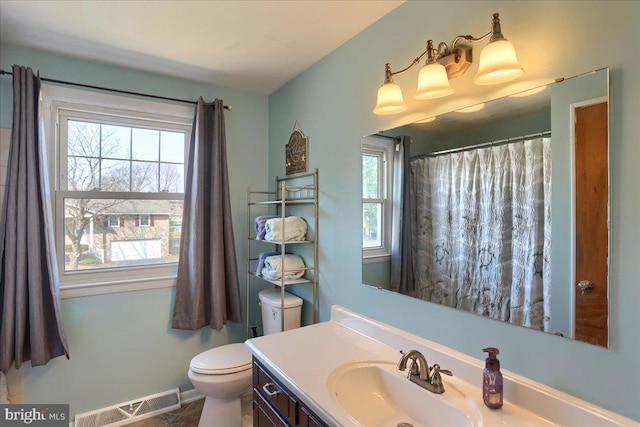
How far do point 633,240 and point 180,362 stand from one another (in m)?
2.60

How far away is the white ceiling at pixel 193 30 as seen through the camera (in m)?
1.59

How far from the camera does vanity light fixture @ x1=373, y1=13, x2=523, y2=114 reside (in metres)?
1.05

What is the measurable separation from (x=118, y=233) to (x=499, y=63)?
2.40m

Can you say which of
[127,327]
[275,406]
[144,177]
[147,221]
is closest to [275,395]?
[275,406]

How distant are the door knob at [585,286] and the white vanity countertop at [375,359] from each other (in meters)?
0.31

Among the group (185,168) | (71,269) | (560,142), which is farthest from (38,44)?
(560,142)

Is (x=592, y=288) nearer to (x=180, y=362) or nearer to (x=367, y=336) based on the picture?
(x=367, y=336)

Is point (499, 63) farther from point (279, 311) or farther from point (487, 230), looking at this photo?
point (279, 311)

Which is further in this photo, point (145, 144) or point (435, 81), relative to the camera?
point (145, 144)

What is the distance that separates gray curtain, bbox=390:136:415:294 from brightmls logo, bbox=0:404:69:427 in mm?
2155

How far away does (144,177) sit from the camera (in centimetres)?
238

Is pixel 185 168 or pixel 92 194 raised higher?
pixel 185 168

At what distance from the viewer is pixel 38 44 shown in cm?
194

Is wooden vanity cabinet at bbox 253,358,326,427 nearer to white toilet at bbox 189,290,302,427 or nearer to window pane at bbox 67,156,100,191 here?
white toilet at bbox 189,290,302,427
